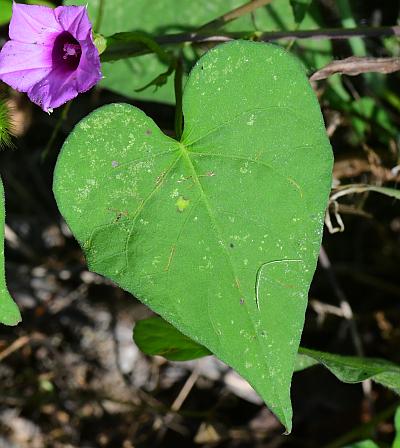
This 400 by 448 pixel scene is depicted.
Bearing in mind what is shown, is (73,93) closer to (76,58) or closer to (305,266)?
(76,58)

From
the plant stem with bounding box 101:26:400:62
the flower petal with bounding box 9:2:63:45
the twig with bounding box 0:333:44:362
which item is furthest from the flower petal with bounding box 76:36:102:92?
the twig with bounding box 0:333:44:362

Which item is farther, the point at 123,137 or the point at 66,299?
the point at 66,299

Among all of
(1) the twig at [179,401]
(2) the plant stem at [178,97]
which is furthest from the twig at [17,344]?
(2) the plant stem at [178,97]

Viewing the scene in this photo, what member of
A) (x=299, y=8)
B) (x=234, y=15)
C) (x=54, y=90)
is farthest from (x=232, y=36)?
(x=54, y=90)

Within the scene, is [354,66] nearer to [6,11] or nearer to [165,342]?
[165,342]

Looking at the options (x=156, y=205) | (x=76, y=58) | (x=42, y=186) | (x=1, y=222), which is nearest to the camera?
(x=1, y=222)

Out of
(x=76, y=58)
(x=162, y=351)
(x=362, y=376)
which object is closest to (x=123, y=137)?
(x=76, y=58)
